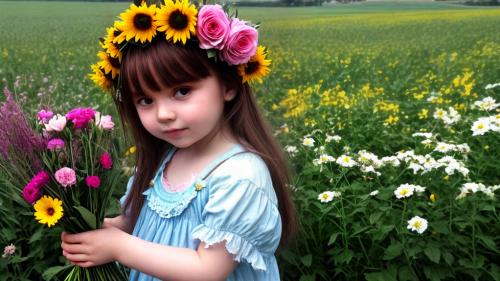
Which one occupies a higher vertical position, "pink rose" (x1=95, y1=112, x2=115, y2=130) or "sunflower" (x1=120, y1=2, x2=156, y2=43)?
"sunflower" (x1=120, y1=2, x2=156, y2=43)

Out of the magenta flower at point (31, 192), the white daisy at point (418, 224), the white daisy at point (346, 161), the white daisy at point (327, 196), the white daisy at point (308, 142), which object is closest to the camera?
the magenta flower at point (31, 192)

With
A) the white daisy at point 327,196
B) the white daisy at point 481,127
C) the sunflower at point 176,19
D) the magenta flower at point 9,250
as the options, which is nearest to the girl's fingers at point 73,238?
the sunflower at point 176,19

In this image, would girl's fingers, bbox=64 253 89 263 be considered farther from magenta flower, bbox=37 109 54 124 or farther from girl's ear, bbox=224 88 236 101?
girl's ear, bbox=224 88 236 101

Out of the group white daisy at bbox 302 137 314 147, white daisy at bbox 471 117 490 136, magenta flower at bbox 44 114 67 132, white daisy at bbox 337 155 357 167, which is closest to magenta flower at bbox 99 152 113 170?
magenta flower at bbox 44 114 67 132

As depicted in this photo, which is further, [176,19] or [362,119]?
[362,119]

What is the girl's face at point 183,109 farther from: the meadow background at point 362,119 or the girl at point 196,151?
the meadow background at point 362,119

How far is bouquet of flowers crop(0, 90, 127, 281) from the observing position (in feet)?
4.42

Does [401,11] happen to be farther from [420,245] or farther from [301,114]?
[420,245]

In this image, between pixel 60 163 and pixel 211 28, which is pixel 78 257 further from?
pixel 211 28

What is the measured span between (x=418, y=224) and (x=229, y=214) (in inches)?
30.9

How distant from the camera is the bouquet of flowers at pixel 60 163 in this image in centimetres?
A: 135

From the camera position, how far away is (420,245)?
6.57ft

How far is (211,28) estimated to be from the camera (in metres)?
1.37

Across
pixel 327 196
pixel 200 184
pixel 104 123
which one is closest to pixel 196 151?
pixel 200 184
